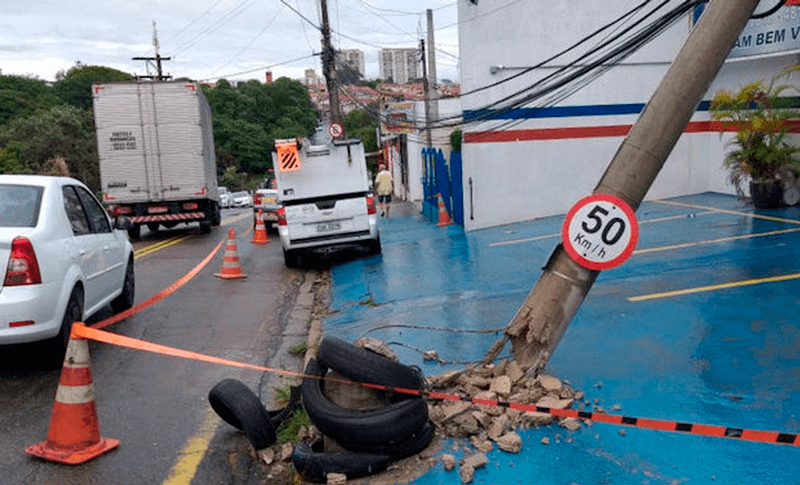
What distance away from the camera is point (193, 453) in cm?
500

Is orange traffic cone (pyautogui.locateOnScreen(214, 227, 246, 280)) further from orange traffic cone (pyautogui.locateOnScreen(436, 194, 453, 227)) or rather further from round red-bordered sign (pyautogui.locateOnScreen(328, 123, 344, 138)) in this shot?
round red-bordered sign (pyautogui.locateOnScreen(328, 123, 344, 138))

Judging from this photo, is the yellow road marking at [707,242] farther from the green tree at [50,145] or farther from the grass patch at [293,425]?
the green tree at [50,145]

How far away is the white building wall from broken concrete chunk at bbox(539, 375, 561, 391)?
1086cm

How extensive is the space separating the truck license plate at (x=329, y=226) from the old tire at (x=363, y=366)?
28.9 ft

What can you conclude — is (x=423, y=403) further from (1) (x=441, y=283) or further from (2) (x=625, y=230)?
(1) (x=441, y=283)

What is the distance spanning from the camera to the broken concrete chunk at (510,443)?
4.42m

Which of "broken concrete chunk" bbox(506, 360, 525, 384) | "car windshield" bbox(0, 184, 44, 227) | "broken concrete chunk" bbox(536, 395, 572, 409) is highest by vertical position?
"car windshield" bbox(0, 184, 44, 227)

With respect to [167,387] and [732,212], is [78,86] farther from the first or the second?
[167,387]

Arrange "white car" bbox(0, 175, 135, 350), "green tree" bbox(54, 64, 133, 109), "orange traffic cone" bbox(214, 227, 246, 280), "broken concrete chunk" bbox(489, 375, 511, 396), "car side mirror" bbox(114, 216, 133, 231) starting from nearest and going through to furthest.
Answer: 1. "broken concrete chunk" bbox(489, 375, 511, 396)
2. "white car" bbox(0, 175, 135, 350)
3. "car side mirror" bbox(114, 216, 133, 231)
4. "orange traffic cone" bbox(214, 227, 246, 280)
5. "green tree" bbox(54, 64, 133, 109)

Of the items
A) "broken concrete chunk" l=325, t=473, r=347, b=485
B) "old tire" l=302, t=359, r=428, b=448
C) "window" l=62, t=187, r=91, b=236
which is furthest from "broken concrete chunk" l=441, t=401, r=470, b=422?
"window" l=62, t=187, r=91, b=236

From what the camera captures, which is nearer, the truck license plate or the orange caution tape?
the orange caution tape

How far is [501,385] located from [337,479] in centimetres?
140

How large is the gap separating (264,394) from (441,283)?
13.8ft

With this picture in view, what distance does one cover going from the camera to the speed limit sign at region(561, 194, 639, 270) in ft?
15.8
